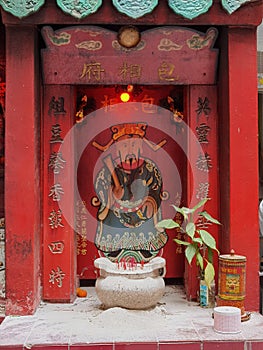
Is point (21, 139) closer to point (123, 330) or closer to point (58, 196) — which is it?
point (58, 196)

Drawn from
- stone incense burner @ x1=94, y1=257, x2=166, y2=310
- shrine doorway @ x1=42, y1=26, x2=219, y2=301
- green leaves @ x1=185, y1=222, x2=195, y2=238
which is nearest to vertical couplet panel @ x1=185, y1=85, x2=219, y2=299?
shrine doorway @ x1=42, y1=26, x2=219, y2=301

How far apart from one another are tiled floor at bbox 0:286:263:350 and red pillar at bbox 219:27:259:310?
0.67 m

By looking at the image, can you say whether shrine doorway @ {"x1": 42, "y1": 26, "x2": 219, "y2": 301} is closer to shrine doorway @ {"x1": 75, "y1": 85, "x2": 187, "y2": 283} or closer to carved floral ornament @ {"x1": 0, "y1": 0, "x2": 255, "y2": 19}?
shrine doorway @ {"x1": 75, "y1": 85, "x2": 187, "y2": 283}

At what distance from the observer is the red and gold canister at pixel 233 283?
5109mm

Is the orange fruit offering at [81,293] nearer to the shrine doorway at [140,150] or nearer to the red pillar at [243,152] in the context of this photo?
the shrine doorway at [140,150]

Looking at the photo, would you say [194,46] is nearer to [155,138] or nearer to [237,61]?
[237,61]

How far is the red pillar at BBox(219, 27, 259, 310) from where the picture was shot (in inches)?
216

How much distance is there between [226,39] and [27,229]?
2.85 meters

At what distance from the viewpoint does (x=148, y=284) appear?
525 centimetres

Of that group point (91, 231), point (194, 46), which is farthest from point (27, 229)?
point (194, 46)

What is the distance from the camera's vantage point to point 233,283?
5.13 m

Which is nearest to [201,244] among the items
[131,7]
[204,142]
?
[204,142]

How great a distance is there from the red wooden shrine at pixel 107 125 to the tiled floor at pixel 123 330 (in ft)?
1.14

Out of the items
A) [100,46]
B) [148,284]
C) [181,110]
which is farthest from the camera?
[181,110]
